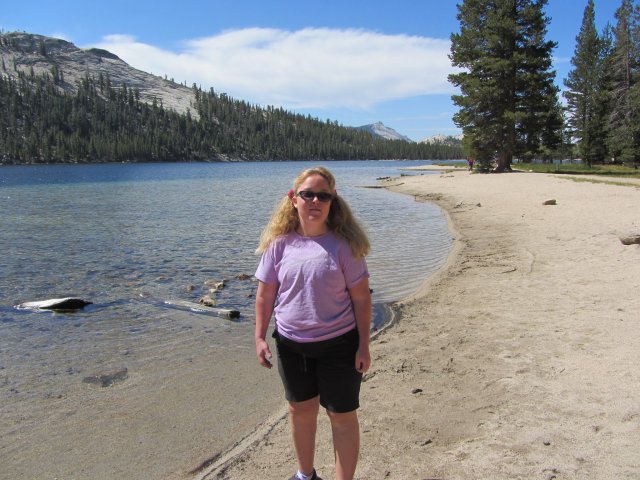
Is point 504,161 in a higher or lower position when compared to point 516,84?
lower

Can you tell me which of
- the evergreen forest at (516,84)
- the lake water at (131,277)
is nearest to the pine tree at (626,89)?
the evergreen forest at (516,84)

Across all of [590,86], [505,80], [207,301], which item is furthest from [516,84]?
[207,301]

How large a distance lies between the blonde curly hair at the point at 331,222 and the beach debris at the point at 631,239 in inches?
415

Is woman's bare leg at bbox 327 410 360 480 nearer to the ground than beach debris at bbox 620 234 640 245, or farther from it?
nearer to the ground

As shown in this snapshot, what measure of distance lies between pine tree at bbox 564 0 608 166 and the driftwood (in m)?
54.9

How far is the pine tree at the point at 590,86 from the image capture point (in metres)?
53.8

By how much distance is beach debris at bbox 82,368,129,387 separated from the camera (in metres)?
6.46

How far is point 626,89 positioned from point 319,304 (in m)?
54.7

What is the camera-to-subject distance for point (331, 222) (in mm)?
3658

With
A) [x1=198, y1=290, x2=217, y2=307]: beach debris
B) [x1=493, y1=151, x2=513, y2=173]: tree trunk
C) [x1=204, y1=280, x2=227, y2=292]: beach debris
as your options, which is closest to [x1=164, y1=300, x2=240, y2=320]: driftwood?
[x1=198, y1=290, x2=217, y2=307]: beach debris

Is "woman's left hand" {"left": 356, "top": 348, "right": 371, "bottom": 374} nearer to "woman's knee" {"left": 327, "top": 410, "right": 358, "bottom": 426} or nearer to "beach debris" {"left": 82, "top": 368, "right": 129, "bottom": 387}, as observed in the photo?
"woman's knee" {"left": 327, "top": 410, "right": 358, "bottom": 426}

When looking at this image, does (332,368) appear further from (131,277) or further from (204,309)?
(131,277)

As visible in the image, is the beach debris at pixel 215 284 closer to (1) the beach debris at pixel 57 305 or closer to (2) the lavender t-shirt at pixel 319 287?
(1) the beach debris at pixel 57 305

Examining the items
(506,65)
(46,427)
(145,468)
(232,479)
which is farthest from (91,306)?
(506,65)
